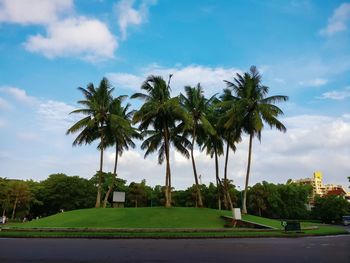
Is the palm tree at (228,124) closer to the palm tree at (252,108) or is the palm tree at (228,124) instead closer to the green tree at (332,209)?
the palm tree at (252,108)

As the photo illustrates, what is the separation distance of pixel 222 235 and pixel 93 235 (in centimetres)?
804

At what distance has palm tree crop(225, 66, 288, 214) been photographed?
3928 centimetres

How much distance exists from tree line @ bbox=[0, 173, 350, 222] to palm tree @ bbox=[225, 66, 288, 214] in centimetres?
3543

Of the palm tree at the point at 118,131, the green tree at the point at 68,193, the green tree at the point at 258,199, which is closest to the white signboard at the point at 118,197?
the palm tree at the point at 118,131

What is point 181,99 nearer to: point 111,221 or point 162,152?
point 162,152

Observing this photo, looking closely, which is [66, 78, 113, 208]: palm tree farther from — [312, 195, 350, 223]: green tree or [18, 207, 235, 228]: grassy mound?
[312, 195, 350, 223]: green tree

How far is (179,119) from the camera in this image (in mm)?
39188

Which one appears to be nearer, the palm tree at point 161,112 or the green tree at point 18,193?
the palm tree at point 161,112

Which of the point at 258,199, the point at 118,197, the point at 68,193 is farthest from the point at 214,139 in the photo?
the point at 68,193

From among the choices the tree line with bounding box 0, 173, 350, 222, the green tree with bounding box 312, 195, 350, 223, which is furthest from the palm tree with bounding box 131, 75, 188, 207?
the green tree with bounding box 312, 195, 350, 223

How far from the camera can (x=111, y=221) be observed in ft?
104

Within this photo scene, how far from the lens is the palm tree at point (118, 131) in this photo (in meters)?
42.2

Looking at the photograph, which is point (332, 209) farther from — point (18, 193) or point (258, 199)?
point (18, 193)

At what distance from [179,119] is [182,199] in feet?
148
